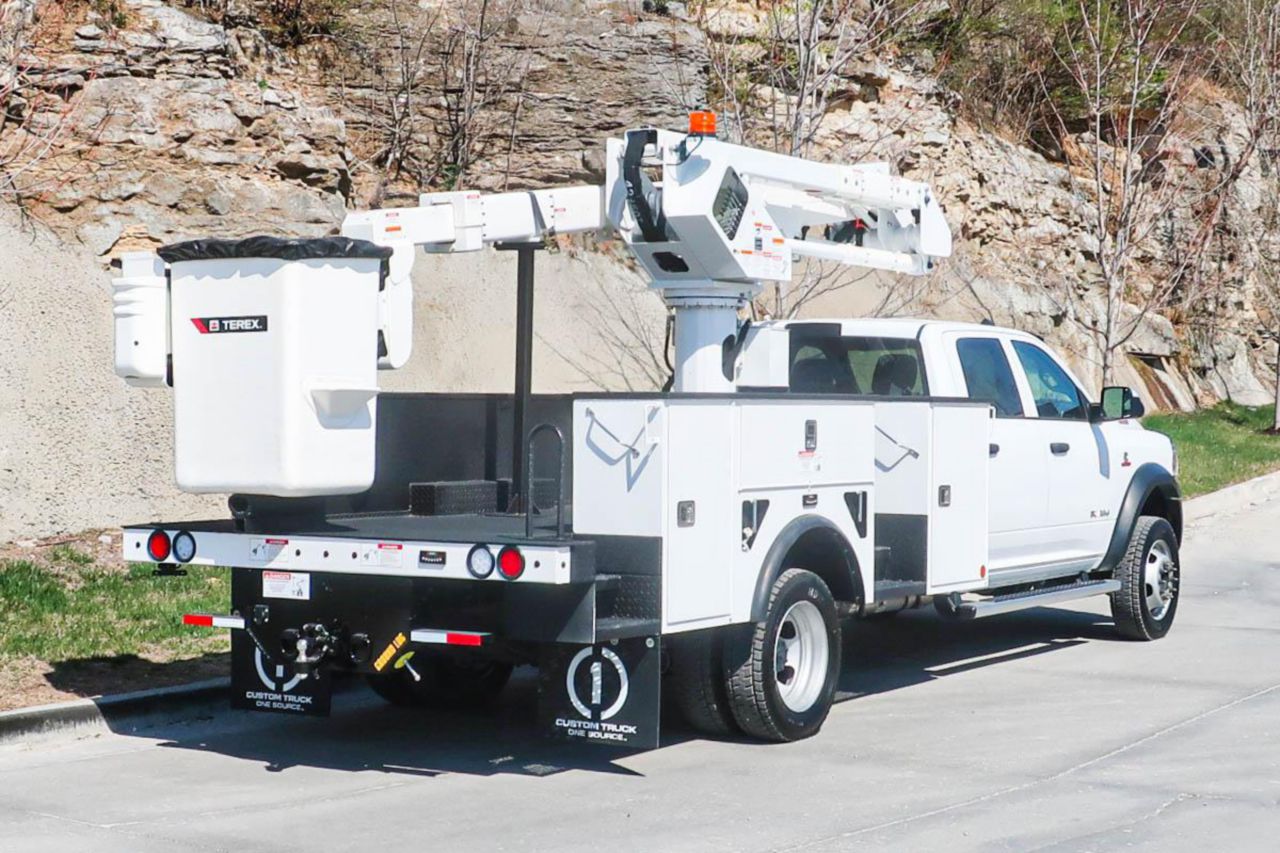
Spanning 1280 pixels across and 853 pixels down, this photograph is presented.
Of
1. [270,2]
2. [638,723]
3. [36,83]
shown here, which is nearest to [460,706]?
[638,723]

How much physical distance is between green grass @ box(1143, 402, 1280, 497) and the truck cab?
9238 mm

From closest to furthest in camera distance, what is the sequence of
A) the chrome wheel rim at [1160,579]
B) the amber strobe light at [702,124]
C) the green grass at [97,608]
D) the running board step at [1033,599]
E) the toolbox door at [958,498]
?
1. the amber strobe light at [702,124]
2. the toolbox door at [958,498]
3. the running board step at [1033,599]
4. the green grass at [97,608]
5. the chrome wheel rim at [1160,579]

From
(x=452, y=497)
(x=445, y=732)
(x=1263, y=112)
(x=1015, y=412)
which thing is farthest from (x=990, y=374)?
(x=1263, y=112)

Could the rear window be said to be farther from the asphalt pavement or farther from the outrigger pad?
the outrigger pad

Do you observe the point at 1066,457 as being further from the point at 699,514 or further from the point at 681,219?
the point at 699,514

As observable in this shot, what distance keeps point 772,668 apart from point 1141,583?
4.84 meters

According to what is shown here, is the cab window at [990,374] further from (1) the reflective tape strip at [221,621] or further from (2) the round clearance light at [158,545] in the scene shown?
(2) the round clearance light at [158,545]

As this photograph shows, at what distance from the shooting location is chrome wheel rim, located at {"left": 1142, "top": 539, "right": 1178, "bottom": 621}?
12000 mm

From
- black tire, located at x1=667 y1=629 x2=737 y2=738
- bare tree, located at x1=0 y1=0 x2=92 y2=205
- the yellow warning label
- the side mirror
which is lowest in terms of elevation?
black tire, located at x1=667 y1=629 x2=737 y2=738

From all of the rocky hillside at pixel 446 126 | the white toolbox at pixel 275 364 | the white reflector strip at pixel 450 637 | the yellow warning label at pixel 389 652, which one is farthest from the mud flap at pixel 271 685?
the rocky hillside at pixel 446 126

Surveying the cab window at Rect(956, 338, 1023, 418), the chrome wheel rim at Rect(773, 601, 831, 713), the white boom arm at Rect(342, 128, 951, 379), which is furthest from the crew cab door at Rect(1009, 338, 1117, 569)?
the chrome wheel rim at Rect(773, 601, 831, 713)

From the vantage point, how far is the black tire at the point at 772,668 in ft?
26.0

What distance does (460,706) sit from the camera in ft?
31.0

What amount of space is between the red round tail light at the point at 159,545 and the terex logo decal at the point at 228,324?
1128 millimetres
